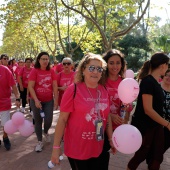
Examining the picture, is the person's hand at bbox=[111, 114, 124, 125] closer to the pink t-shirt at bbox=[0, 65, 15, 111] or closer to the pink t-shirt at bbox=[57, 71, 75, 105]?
the pink t-shirt at bbox=[0, 65, 15, 111]

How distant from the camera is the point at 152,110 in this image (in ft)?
9.00

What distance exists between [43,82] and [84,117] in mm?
2441

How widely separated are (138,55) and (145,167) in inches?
831

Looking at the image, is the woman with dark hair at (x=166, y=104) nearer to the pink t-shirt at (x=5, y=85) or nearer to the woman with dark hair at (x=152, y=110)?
the woman with dark hair at (x=152, y=110)

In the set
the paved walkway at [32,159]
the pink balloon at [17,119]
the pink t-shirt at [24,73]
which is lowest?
the paved walkway at [32,159]

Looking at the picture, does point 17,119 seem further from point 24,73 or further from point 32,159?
point 24,73

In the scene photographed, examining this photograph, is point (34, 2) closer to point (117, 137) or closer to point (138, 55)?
point (117, 137)

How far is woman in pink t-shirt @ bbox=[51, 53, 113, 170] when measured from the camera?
86.7 inches

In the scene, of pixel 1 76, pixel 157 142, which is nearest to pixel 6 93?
pixel 1 76

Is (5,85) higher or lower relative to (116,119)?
higher

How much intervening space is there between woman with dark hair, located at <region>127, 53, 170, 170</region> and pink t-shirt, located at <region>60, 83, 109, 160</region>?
0.71 metres

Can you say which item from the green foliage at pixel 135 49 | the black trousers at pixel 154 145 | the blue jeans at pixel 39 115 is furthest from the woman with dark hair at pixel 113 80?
the green foliage at pixel 135 49

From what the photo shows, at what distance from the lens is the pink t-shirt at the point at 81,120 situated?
7.20ft

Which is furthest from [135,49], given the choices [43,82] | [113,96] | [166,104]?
[113,96]
